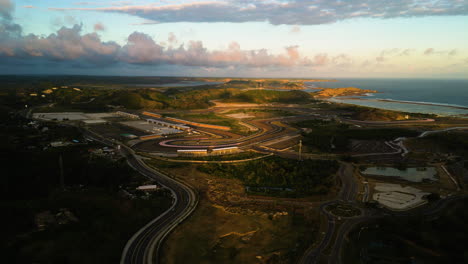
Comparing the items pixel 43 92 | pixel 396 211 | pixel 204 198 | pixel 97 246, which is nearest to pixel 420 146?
pixel 396 211

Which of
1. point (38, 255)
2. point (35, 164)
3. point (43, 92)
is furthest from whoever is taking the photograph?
point (43, 92)

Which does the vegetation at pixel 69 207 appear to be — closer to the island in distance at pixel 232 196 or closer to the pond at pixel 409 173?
the island in distance at pixel 232 196

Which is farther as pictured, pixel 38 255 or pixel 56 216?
pixel 56 216

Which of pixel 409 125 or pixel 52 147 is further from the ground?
Answer: pixel 409 125

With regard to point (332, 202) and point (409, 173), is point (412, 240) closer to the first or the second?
point (332, 202)

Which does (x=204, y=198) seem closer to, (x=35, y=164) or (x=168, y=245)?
(x=168, y=245)

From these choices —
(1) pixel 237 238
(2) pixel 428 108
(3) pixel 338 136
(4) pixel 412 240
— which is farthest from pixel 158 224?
(2) pixel 428 108
